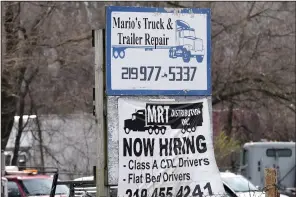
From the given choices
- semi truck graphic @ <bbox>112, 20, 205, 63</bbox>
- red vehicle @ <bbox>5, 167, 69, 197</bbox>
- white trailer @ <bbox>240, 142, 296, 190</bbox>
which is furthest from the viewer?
white trailer @ <bbox>240, 142, 296, 190</bbox>

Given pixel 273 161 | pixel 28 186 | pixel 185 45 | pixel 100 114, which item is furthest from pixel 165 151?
pixel 273 161

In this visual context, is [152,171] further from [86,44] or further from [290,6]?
[290,6]

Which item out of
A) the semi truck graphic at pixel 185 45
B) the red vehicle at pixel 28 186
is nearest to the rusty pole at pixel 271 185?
the semi truck graphic at pixel 185 45

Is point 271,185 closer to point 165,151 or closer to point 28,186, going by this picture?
point 165,151

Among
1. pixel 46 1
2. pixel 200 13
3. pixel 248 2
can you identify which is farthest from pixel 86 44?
pixel 200 13

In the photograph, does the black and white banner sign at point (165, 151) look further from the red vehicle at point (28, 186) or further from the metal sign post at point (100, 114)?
the red vehicle at point (28, 186)

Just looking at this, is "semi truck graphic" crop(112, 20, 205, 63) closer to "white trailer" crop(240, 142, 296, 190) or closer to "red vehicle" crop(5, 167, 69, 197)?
"red vehicle" crop(5, 167, 69, 197)

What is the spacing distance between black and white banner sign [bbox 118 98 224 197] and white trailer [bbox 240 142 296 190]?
2216 centimetres

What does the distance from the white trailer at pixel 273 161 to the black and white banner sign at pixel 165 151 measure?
72.7 ft

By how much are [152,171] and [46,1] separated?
20513 mm

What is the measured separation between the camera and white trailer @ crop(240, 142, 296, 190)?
1179 inches

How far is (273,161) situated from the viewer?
30.3 metres

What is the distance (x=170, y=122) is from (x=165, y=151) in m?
0.29

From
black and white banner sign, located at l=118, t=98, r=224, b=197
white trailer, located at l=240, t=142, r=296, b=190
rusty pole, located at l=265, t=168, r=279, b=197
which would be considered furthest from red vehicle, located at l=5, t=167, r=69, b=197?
white trailer, located at l=240, t=142, r=296, b=190
